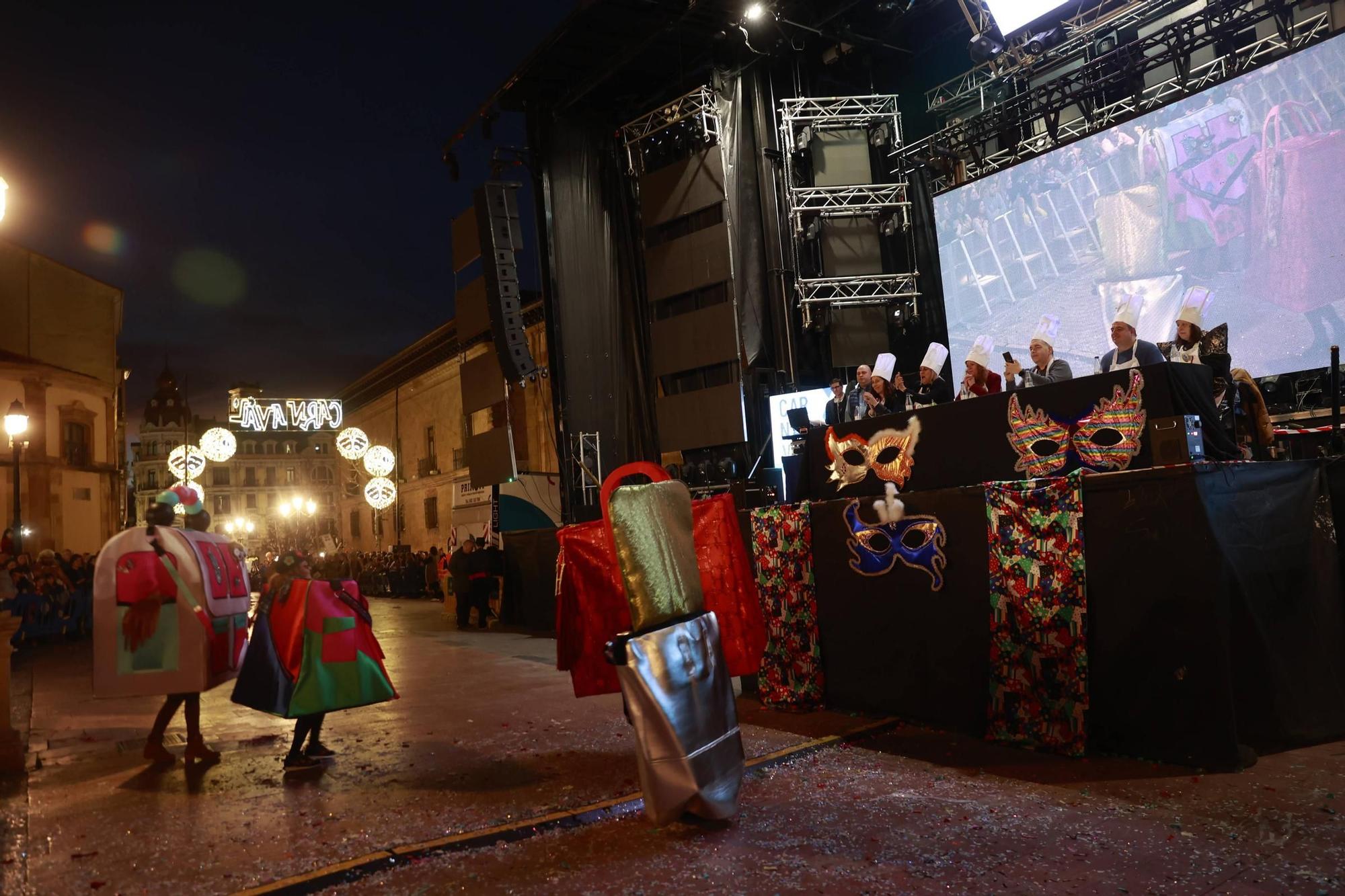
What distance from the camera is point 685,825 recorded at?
173 inches

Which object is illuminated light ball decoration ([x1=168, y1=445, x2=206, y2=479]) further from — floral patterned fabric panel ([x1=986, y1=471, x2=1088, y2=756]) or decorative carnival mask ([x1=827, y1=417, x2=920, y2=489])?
floral patterned fabric panel ([x1=986, y1=471, x2=1088, y2=756])

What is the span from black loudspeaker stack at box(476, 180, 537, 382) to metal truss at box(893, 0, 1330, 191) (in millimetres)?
8036

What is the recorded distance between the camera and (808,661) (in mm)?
7113

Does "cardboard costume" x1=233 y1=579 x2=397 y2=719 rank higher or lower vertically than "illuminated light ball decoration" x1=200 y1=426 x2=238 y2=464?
lower

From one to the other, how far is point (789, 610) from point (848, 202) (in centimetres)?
1065

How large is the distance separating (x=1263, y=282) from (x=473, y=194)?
13.7 m

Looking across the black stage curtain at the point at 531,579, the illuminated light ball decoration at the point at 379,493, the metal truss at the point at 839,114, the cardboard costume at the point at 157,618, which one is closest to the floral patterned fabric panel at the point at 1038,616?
the cardboard costume at the point at 157,618

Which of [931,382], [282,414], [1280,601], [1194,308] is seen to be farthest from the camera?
[282,414]

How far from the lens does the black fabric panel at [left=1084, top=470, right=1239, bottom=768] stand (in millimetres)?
4754

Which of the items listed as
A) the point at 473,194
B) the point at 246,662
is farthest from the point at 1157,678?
the point at 473,194

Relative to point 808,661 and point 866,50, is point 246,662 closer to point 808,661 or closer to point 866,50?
point 808,661

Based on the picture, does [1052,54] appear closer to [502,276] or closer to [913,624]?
[913,624]

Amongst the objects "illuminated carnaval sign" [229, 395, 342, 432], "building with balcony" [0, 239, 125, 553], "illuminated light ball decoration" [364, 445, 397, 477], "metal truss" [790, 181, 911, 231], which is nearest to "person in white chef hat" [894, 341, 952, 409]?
"metal truss" [790, 181, 911, 231]

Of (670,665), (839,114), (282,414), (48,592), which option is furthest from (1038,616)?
(282,414)
